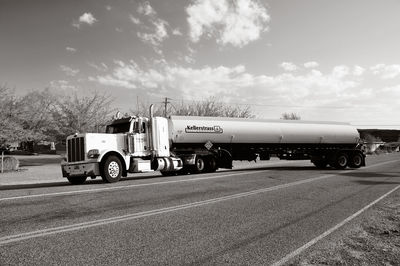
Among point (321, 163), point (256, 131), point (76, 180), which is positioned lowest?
point (321, 163)

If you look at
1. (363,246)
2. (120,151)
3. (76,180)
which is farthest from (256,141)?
(363,246)

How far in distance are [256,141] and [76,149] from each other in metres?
11.1

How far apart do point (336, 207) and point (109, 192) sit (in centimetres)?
646

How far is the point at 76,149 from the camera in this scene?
49.2 feet

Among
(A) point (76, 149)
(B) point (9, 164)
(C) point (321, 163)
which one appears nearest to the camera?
(A) point (76, 149)

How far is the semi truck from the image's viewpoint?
1492 centimetres

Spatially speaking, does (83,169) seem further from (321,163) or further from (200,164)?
(321,163)

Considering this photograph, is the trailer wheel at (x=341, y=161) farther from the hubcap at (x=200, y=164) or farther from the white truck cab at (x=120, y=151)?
the white truck cab at (x=120, y=151)

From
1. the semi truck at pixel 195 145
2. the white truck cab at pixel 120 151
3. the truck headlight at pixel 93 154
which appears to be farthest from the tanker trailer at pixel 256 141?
the truck headlight at pixel 93 154

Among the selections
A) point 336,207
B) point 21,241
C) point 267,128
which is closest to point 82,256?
point 21,241

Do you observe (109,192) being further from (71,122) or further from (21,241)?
(71,122)

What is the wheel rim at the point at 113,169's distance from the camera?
→ 48.1ft

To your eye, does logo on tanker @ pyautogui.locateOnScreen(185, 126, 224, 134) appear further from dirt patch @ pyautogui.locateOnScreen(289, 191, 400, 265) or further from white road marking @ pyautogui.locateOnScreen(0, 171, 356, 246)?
dirt patch @ pyautogui.locateOnScreen(289, 191, 400, 265)

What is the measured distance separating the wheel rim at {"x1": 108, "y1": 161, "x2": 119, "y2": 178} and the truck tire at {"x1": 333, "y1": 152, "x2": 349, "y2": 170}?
1558 centimetres
